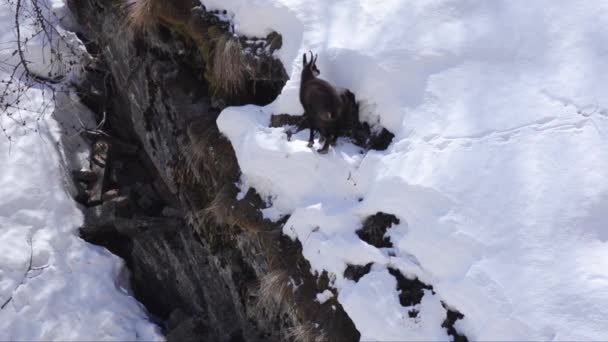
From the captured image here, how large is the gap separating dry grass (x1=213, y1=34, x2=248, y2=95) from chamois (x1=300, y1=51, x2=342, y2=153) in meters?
0.70

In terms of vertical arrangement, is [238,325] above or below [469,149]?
below

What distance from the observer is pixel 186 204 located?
5.54m

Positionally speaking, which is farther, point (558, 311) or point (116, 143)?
point (116, 143)

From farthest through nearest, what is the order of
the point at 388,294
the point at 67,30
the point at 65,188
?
the point at 67,30 → the point at 65,188 → the point at 388,294

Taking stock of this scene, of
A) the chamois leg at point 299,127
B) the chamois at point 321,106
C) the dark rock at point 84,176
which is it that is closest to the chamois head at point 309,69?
the chamois at point 321,106

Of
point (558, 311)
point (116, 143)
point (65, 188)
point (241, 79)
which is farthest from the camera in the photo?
point (116, 143)

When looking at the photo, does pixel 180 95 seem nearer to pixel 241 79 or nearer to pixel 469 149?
pixel 241 79

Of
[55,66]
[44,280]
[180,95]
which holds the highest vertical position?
[180,95]

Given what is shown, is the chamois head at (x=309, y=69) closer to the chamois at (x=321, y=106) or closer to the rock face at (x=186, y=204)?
the chamois at (x=321, y=106)

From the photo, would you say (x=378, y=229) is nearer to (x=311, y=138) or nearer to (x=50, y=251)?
(x=311, y=138)

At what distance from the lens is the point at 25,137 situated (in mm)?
6742

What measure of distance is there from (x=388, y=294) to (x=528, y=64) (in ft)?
6.11

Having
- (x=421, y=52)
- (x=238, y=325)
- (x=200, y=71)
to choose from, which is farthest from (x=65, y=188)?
(x=421, y=52)

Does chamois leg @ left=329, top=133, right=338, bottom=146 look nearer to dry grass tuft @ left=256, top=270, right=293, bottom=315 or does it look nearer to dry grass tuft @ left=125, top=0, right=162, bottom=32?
dry grass tuft @ left=256, top=270, right=293, bottom=315
